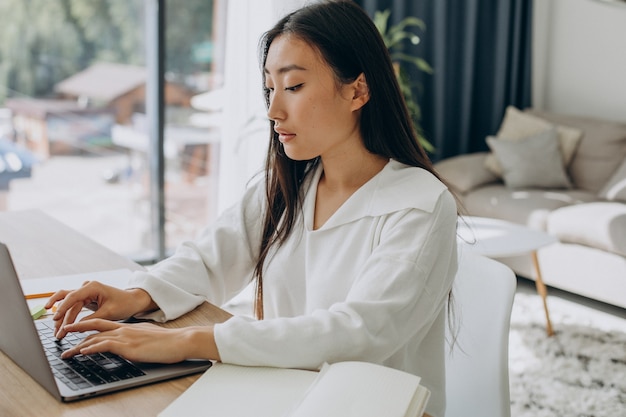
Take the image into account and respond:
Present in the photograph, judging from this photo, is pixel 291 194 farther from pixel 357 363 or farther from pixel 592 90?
pixel 592 90

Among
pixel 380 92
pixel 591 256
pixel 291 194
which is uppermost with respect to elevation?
pixel 380 92

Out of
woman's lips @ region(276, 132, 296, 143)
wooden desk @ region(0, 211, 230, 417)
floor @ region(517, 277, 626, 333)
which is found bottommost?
floor @ region(517, 277, 626, 333)

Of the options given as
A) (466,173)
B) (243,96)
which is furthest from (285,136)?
(466,173)

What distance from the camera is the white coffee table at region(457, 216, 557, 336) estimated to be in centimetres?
298

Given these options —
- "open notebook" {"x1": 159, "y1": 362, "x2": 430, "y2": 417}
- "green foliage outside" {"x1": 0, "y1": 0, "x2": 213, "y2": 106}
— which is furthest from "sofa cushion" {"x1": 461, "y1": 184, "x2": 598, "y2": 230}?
"open notebook" {"x1": 159, "y1": 362, "x2": 430, "y2": 417}

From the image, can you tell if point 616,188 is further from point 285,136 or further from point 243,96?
point 285,136

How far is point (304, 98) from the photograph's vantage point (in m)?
1.31

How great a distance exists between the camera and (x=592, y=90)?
15.2ft

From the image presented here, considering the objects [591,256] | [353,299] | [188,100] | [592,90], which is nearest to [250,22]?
[188,100]

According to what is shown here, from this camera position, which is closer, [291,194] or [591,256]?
[291,194]

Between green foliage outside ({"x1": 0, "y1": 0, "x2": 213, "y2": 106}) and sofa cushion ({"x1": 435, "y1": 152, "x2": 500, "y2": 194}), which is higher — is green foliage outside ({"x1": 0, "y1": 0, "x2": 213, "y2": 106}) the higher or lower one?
the higher one

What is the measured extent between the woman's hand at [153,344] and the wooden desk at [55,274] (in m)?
0.04

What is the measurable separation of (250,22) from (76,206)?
120 cm

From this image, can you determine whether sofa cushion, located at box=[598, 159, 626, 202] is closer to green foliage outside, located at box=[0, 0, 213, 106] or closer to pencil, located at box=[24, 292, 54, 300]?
green foliage outside, located at box=[0, 0, 213, 106]
